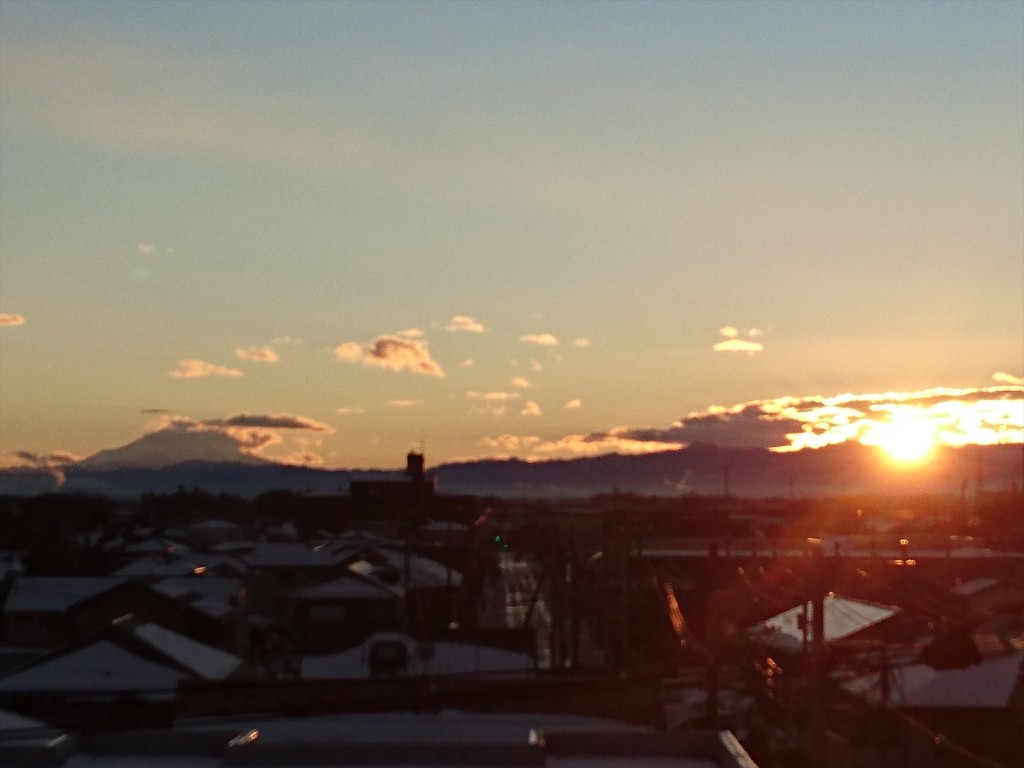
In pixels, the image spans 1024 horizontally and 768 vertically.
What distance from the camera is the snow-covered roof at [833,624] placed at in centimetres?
1750

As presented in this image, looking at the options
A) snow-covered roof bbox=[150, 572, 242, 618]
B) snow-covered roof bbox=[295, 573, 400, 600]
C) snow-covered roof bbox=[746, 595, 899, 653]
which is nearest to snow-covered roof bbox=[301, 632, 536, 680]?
snow-covered roof bbox=[746, 595, 899, 653]

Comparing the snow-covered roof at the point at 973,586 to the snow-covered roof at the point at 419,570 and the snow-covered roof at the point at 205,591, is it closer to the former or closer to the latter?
the snow-covered roof at the point at 419,570

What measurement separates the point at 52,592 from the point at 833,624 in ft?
61.2

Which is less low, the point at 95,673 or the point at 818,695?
the point at 818,695

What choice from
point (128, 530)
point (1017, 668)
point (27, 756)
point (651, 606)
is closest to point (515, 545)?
point (128, 530)

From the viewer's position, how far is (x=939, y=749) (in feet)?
45.4

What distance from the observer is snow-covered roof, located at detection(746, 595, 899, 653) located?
57.4 ft

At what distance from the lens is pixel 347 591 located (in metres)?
29.5

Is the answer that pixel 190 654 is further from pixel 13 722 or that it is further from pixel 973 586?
pixel 973 586

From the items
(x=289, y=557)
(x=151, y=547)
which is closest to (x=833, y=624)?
(x=289, y=557)

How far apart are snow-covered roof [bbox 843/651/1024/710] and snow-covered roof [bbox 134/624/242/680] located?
33.5 feet

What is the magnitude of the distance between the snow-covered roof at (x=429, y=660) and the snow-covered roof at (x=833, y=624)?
12.8 ft

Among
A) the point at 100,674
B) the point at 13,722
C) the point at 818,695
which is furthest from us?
the point at 100,674

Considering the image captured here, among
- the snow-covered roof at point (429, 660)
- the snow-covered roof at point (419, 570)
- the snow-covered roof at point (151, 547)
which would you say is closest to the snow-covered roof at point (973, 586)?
the snow-covered roof at point (429, 660)
